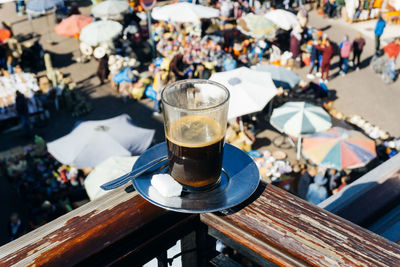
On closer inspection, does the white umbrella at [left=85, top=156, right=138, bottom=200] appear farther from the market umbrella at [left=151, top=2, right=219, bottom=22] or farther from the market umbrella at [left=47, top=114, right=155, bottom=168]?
the market umbrella at [left=151, top=2, right=219, bottom=22]

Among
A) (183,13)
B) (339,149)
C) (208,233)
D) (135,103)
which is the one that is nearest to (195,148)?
(208,233)

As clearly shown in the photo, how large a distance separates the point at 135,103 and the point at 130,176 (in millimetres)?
11470

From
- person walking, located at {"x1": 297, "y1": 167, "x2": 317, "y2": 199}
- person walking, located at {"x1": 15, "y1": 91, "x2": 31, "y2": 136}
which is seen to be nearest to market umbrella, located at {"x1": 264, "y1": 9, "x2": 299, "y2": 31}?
person walking, located at {"x1": 297, "y1": 167, "x2": 317, "y2": 199}

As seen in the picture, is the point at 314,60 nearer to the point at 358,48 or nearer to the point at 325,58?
the point at 325,58

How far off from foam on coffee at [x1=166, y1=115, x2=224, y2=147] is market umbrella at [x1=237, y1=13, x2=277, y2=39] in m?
13.5

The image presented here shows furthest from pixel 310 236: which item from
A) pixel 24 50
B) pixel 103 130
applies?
pixel 24 50

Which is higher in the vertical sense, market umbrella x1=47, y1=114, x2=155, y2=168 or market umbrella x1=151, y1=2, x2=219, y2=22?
market umbrella x1=151, y1=2, x2=219, y2=22

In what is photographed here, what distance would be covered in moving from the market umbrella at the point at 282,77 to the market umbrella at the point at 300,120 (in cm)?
163

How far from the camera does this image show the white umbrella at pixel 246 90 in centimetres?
969

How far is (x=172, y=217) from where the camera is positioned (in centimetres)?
126

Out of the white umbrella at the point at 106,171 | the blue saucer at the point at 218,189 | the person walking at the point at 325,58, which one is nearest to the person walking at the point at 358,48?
the person walking at the point at 325,58

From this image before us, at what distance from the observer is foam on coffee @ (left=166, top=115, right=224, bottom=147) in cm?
148

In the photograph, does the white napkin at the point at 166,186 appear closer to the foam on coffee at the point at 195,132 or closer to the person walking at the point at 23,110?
the foam on coffee at the point at 195,132

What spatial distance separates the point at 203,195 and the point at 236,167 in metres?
0.26
